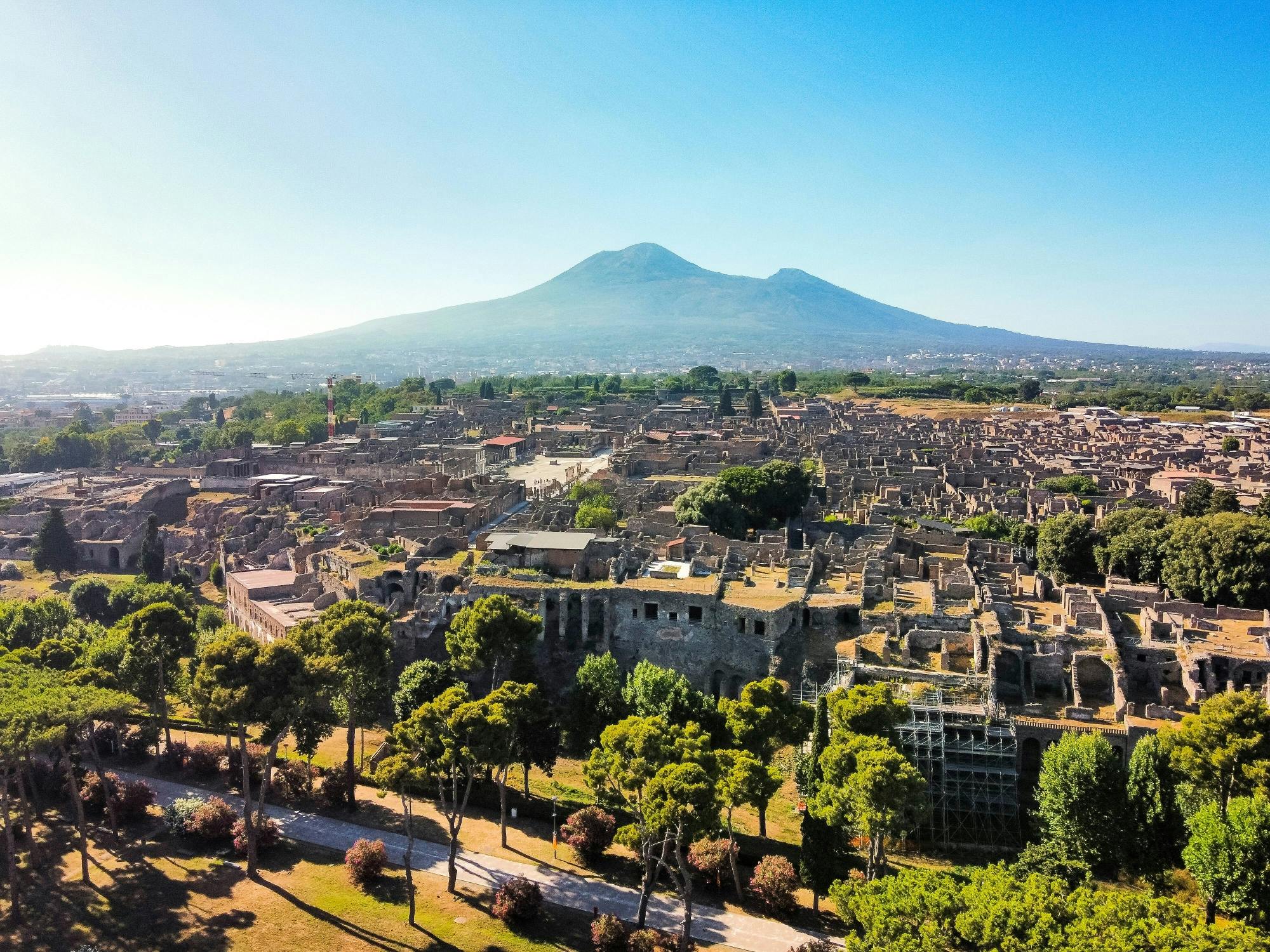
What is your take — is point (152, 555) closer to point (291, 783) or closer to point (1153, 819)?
point (291, 783)

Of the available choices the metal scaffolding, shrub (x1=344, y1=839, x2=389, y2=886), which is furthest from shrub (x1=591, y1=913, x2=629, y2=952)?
the metal scaffolding

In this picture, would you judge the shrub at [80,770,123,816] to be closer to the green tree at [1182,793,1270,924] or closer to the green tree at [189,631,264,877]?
the green tree at [189,631,264,877]

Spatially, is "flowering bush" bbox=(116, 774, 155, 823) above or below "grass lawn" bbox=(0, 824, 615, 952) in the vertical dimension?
above

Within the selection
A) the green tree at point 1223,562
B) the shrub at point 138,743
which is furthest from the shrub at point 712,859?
the green tree at point 1223,562

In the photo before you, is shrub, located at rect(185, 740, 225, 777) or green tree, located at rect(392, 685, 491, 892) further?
shrub, located at rect(185, 740, 225, 777)

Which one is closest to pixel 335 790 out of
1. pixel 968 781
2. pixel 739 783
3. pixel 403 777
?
pixel 403 777

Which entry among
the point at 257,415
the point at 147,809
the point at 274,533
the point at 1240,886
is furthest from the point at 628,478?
the point at 257,415

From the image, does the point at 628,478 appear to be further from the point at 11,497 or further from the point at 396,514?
the point at 11,497
